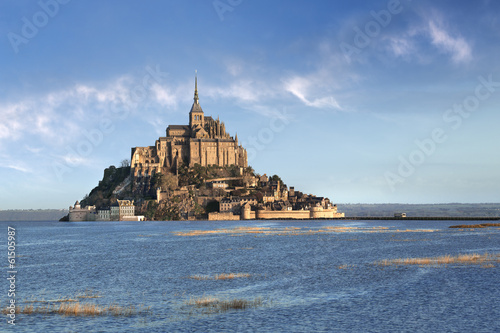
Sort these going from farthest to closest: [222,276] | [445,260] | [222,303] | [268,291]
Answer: [445,260], [222,276], [268,291], [222,303]

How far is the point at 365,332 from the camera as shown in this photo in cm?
2845

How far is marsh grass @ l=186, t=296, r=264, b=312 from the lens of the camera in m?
33.7

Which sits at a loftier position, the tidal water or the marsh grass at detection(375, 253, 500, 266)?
the marsh grass at detection(375, 253, 500, 266)

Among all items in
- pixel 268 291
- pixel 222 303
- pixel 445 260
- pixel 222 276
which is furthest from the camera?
pixel 445 260

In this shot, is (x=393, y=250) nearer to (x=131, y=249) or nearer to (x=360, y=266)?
(x=360, y=266)

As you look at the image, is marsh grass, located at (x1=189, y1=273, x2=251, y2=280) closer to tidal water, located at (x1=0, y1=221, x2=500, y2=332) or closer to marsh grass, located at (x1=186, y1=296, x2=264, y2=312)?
tidal water, located at (x1=0, y1=221, x2=500, y2=332)

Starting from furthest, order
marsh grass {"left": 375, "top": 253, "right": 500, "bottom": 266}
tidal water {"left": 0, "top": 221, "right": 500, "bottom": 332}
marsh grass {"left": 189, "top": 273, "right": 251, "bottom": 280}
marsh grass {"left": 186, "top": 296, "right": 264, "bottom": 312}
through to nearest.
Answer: marsh grass {"left": 375, "top": 253, "right": 500, "bottom": 266}
marsh grass {"left": 189, "top": 273, "right": 251, "bottom": 280}
marsh grass {"left": 186, "top": 296, "right": 264, "bottom": 312}
tidal water {"left": 0, "top": 221, "right": 500, "bottom": 332}

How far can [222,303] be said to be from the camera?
115ft

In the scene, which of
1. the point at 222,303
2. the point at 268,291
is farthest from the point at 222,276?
the point at 222,303

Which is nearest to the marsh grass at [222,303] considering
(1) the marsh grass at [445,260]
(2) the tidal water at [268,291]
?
A: (2) the tidal water at [268,291]

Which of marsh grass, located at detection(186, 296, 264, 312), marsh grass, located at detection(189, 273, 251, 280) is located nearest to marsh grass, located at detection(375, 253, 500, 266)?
marsh grass, located at detection(189, 273, 251, 280)

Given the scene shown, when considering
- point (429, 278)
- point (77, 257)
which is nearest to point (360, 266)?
point (429, 278)

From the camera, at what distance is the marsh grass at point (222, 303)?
33719 mm

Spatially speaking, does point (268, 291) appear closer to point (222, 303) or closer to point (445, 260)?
point (222, 303)
